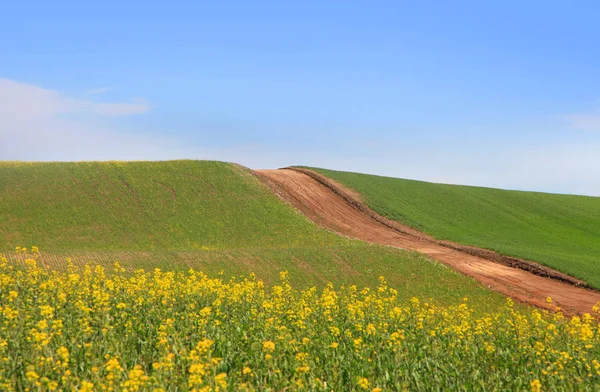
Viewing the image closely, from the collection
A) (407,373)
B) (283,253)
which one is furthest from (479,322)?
(283,253)

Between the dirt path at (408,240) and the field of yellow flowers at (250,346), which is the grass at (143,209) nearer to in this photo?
the dirt path at (408,240)

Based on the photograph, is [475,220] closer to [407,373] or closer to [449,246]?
[449,246]

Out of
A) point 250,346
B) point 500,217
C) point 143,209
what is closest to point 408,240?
point 500,217

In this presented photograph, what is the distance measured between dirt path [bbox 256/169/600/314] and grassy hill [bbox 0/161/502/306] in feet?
8.38

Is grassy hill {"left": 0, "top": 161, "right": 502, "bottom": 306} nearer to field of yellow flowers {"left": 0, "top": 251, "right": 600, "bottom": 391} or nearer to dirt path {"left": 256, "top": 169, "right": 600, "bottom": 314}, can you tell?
dirt path {"left": 256, "top": 169, "right": 600, "bottom": 314}

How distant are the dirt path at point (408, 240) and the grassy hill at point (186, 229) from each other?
255 centimetres

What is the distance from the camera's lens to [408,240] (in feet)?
186

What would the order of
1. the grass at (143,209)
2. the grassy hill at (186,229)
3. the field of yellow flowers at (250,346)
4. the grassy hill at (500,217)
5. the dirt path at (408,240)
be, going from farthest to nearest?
the grassy hill at (500,217), the grass at (143,209), the dirt path at (408,240), the grassy hill at (186,229), the field of yellow flowers at (250,346)

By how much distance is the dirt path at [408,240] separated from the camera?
132 feet

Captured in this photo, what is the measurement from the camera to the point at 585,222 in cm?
7575

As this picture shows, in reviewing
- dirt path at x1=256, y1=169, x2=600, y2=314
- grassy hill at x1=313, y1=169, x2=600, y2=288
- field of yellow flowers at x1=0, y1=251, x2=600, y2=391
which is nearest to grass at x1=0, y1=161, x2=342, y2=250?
dirt path at x1=256, y1=169, x2=600, y2=314

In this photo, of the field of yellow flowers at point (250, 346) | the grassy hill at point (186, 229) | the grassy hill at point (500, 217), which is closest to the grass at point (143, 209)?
the grassy hill at point (186, 229)

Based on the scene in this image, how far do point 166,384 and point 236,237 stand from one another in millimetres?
40297

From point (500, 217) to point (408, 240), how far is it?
2056 cm
